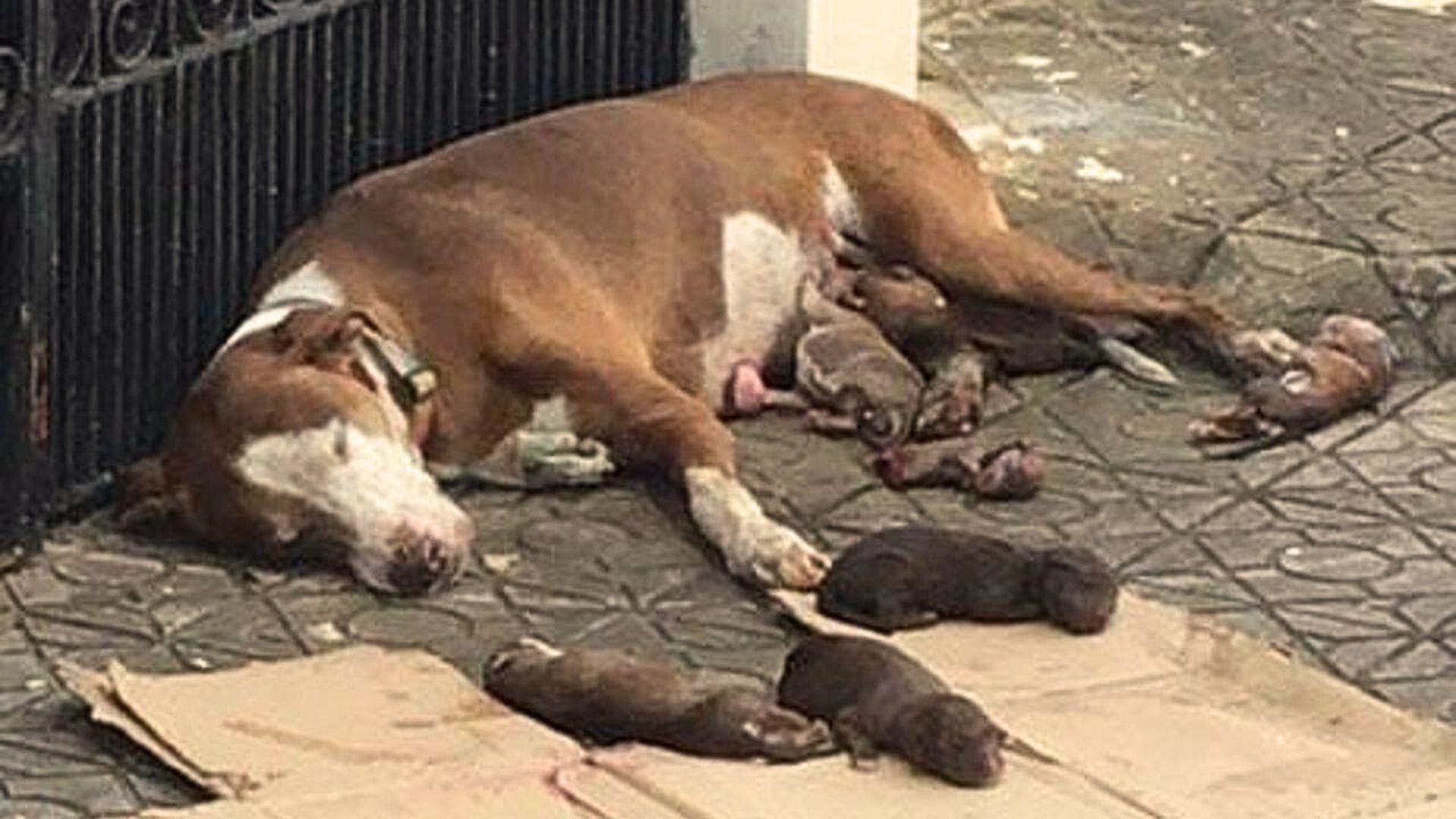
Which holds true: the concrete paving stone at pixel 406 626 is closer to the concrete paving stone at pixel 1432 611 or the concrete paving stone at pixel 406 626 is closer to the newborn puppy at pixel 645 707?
the newborn puppy at pixel 645 707

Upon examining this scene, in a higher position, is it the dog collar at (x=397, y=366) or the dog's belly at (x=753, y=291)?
the dog collar at (x=397, y=366)

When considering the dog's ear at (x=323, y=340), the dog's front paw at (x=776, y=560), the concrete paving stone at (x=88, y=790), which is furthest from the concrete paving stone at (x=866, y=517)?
the concrete paving stone at (x=88, y=790)

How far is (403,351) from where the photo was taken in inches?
248

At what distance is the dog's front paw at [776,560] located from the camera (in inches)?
235

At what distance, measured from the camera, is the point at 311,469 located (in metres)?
6.05

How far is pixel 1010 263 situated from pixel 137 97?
1.56 meters

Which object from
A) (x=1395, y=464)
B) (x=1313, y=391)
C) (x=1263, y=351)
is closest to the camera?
(x=1395, y=464)

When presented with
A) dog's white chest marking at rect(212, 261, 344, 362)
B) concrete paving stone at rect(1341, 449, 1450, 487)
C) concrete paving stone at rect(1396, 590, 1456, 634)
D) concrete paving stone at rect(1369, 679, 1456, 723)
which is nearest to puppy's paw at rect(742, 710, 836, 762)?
concrete paving stone at rect(1369, 679, 1456, 723)

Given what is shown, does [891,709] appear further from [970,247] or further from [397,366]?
[970,247]

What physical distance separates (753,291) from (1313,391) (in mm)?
937

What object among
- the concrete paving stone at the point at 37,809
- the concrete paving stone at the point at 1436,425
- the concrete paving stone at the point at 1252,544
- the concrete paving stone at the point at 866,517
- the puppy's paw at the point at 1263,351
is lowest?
the concrete paving stone at the point at 866,517

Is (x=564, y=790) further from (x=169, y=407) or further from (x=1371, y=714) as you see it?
(x=169, y=407)

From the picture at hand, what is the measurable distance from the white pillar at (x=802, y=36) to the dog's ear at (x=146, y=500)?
1836mm

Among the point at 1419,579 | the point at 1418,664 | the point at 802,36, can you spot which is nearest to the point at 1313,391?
the point at 1419,579
